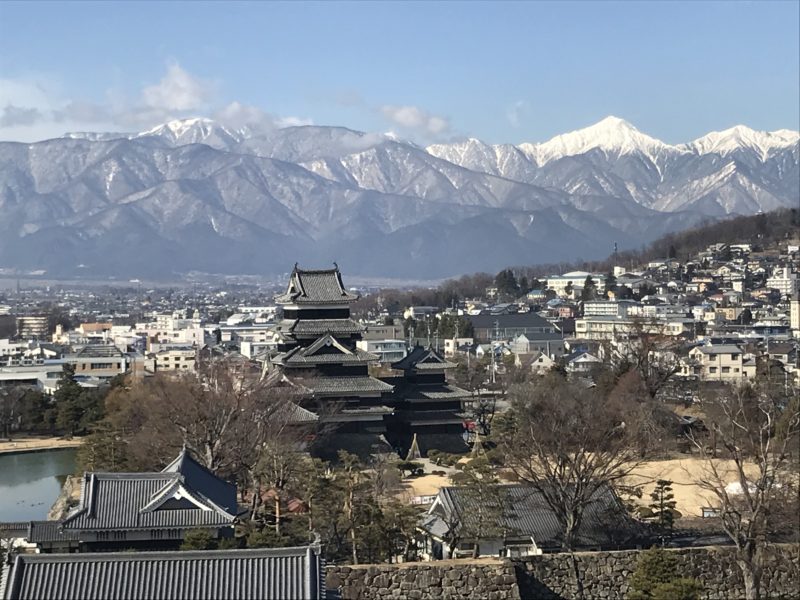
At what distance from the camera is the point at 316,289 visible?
34.2 meters

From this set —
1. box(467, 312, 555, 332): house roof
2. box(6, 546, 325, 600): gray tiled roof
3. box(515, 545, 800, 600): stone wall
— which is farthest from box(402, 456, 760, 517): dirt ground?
box(467, 312, 555, 332): house roof

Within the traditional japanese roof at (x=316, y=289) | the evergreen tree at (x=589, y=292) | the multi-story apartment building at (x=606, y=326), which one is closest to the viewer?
the traditional japanese roof at (x=316, y=289)

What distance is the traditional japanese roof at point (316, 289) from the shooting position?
33812mm

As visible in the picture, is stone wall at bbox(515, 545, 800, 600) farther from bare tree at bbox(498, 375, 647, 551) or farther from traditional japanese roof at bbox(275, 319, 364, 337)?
traditional japanese roof at bbox(275, 319, 364, 337)

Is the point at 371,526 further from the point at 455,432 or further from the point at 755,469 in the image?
the point at 455,432

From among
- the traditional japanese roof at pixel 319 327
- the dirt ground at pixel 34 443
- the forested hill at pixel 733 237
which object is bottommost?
the dirt ground at pixel 34 443

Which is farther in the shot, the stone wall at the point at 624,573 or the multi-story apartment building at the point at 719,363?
the multi-story apartment building at the point at 719,363

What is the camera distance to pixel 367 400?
31.9 meters

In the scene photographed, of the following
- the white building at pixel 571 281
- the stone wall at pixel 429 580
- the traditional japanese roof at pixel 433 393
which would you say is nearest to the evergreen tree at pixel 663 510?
the stone wall at pixel 429 580

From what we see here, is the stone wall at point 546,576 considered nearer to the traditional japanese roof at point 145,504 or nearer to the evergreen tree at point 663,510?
the traditional japanese roof at point 145,504

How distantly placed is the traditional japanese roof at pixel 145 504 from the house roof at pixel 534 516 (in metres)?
3.41

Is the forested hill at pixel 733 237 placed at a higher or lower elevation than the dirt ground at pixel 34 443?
higher

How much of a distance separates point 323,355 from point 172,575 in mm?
20426

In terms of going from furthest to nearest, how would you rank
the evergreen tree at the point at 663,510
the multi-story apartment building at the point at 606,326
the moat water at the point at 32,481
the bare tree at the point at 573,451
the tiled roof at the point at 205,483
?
1. the multi-story apartment building at the point at 606,326
2. the moat water at the point at 32,481
3. the evergreen tree at the point at 663,510
4. the bare tree at the point at 573,451
5. the tiled roof at the point at 205,483
